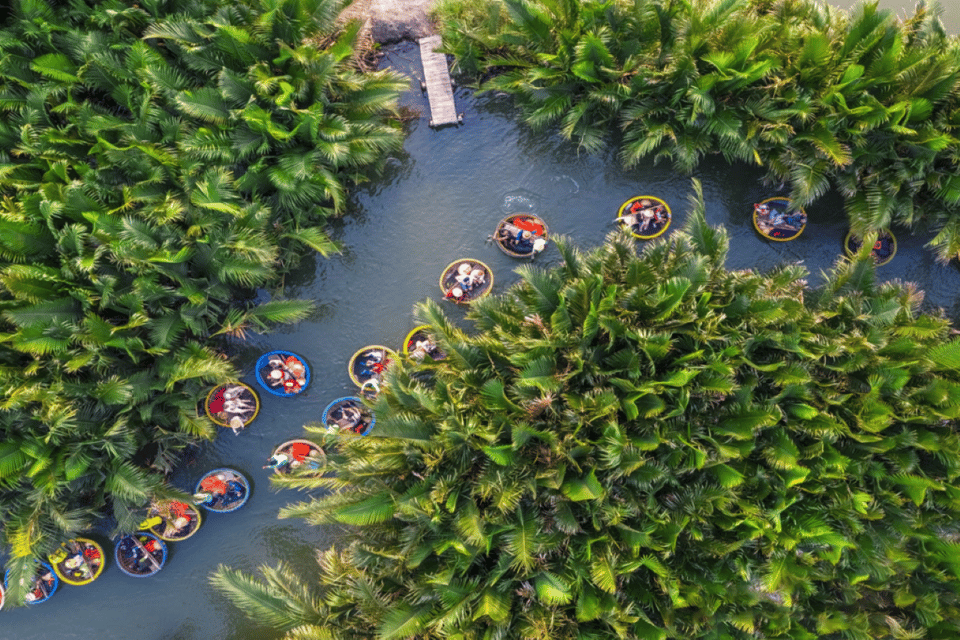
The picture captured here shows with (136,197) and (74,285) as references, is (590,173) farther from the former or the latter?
(74,285)

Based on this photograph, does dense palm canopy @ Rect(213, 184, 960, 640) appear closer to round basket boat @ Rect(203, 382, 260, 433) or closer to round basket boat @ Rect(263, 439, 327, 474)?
round basket boat @ Rect(263, 439, 327, 474)

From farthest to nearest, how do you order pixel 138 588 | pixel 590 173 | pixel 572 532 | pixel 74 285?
pixel 590 173 → pixel 138 588 → pixel 74 285 → pixel 572 532

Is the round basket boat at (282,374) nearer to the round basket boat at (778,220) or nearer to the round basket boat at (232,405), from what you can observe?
the round basket boat at (232,405)

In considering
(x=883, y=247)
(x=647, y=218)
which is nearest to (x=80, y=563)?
(x=647, y=218)

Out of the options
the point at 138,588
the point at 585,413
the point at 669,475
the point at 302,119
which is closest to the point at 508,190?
the point at 302,119

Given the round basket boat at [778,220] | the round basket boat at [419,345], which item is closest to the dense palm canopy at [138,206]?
the round basket boat at [419,345]

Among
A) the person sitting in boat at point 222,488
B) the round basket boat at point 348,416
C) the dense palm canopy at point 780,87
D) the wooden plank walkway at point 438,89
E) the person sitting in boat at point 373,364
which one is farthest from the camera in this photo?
the wooden plank walkway at point 438,89
